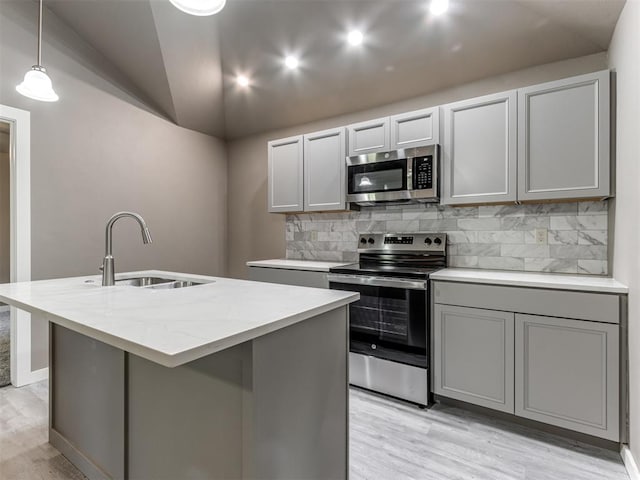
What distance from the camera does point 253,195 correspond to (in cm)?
429

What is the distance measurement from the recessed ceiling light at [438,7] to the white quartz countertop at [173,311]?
213cm

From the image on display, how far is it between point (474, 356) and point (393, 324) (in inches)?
22.2

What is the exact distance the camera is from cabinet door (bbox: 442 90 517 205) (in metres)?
2.34

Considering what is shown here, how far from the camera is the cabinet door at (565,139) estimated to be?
205cm

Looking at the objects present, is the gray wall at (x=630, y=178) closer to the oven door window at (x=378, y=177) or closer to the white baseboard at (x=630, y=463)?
the white baseboard at (x=630, y=463)

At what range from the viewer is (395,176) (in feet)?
9.07

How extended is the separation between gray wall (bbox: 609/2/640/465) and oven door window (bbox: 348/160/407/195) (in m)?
1.30

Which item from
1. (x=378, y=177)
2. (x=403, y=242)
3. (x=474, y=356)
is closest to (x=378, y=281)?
(x=403, y=242)

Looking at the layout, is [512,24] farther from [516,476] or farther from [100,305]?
[100,305]

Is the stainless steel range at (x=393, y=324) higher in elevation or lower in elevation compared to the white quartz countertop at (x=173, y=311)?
lower

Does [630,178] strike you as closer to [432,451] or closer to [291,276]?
[432,451]

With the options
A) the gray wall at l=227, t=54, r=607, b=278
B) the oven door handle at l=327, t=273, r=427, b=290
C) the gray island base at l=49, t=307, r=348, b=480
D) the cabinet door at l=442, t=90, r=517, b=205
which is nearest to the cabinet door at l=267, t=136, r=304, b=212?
the gray wall at l=227, t=54, r=607, b=278

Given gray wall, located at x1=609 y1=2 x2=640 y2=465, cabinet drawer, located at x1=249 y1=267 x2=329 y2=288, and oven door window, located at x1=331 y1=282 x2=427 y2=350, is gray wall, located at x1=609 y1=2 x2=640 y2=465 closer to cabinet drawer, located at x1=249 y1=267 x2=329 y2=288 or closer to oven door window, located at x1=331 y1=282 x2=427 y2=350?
oven door window, located at x1=331 y1=282 x2=427 y2=350

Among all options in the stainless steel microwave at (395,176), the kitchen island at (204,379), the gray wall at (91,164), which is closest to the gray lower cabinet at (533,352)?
the stainless steel microwave at (395,176)
